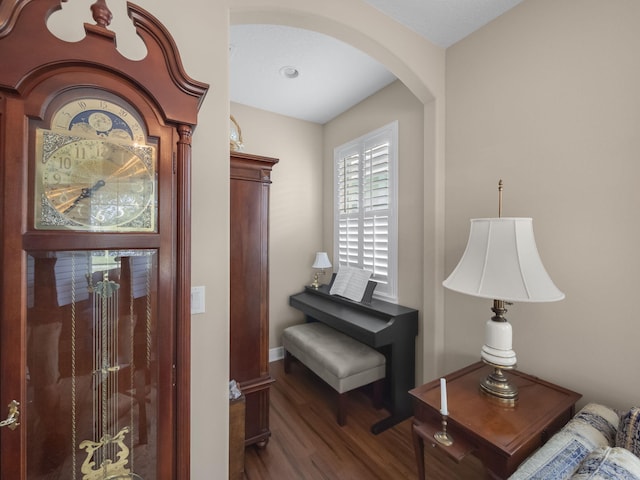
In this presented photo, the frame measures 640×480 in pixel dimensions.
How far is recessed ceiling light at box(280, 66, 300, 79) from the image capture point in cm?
240

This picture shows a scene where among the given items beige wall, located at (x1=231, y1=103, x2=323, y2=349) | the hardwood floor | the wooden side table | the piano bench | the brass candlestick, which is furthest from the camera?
beige wall, located at (x1=231, y1=103, x2=323, y2=349)

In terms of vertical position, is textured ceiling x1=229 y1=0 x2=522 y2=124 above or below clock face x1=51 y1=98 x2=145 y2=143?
above

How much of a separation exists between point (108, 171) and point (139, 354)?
0.56 metres

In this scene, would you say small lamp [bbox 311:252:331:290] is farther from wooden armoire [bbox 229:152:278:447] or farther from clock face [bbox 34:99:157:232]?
clock face [bbox 34:99:157:232]

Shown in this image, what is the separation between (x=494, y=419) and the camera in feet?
4.07

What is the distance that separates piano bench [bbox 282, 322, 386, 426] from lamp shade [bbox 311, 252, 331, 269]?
2.55 ft

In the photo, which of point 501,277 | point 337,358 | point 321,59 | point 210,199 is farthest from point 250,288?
point 321,59

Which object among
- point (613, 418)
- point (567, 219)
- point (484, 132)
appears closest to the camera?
point (613, 418)

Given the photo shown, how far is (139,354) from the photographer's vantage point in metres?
0.85

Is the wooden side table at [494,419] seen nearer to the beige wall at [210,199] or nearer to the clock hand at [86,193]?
the beige wall at [210,199]

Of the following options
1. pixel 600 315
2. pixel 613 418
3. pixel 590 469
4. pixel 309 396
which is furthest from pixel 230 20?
pixel 309 396

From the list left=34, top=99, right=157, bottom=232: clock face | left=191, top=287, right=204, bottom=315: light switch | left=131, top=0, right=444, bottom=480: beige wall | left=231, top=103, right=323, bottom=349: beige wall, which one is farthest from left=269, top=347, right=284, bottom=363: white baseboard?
left=34, top=99, right=157, bottom=232: clock face

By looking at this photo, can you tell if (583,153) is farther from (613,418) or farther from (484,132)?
(613,418)

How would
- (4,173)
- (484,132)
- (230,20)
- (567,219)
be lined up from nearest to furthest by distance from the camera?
(4,173), (230,20), (567,219), (484,132)
